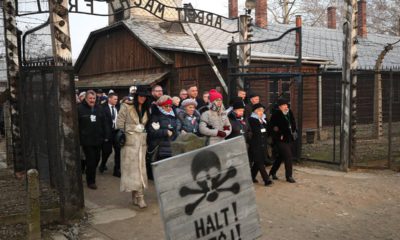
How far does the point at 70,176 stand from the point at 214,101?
2.64 meters

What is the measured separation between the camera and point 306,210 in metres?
6.55

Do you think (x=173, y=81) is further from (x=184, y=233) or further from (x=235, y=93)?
(x=184, y=233)

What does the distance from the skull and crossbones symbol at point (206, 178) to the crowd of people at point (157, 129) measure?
256 cm

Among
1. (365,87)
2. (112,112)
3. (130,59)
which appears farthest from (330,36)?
(112,112)

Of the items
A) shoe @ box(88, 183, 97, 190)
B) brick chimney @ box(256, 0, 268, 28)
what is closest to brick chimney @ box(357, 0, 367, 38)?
brick chimney @ box(256, 0, 268, 28)

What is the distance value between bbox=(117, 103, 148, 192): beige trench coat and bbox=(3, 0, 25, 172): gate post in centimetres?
286

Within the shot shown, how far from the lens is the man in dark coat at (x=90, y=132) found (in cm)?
805

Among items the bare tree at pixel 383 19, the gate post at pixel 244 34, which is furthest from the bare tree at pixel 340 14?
the gate post at pixel 244 34

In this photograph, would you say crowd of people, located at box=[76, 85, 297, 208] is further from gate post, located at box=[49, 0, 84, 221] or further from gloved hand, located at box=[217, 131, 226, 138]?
gate post, located at box=[49, 0, 84, 221]

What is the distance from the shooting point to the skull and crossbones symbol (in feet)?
10.4

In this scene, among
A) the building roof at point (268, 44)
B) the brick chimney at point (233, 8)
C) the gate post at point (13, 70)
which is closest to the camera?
the gate post at point (13, 70)

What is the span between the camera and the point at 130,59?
65.5ft

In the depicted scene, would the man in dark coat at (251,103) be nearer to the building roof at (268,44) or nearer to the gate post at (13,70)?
the gate post at (13,70)

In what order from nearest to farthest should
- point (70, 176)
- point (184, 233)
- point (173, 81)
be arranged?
point (184, 233)
point (70, 176)
point (173, 81)
